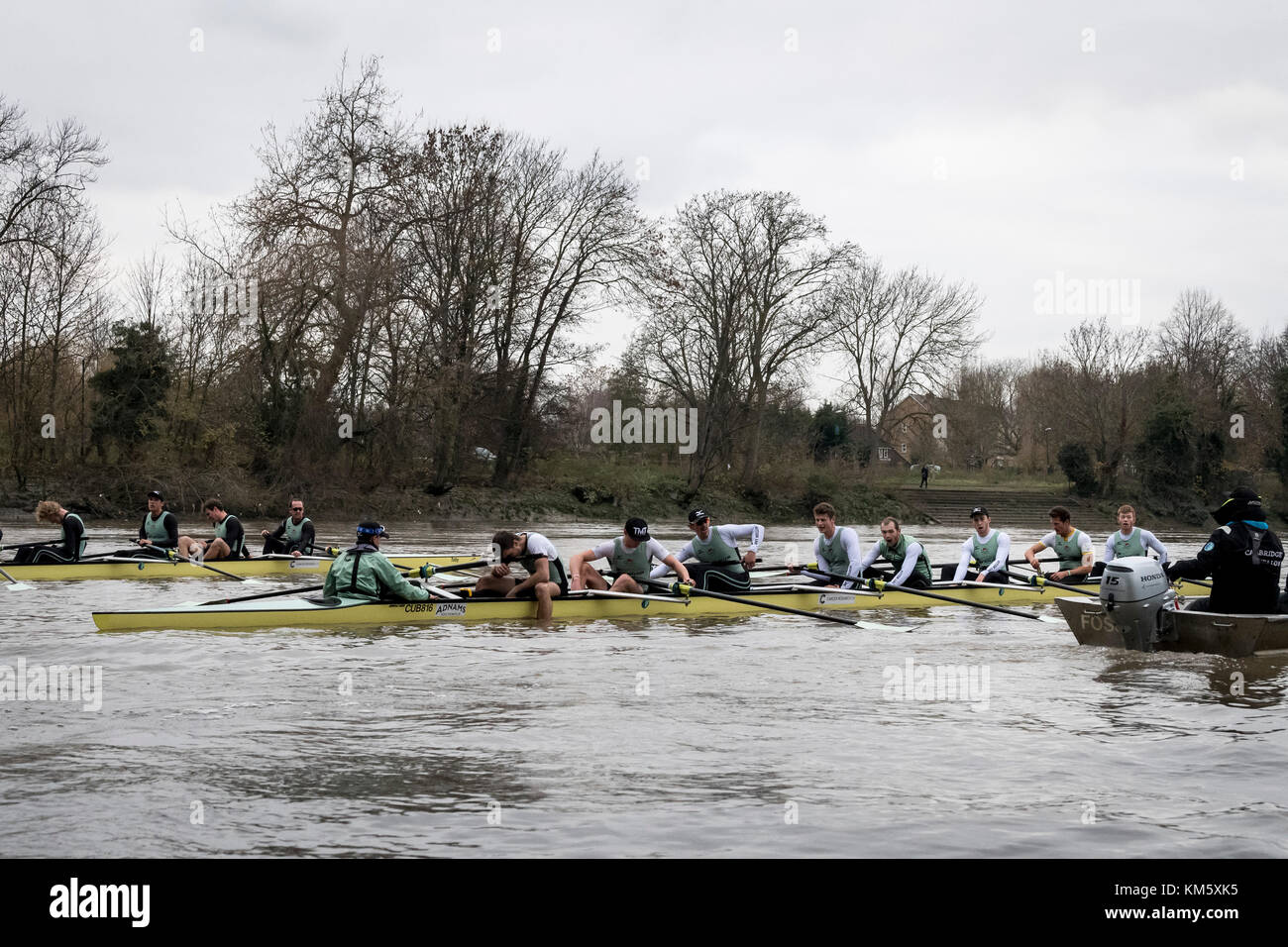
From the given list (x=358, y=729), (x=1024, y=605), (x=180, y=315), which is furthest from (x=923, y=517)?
(x=358, y=729)

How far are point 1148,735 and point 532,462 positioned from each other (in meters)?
35.7

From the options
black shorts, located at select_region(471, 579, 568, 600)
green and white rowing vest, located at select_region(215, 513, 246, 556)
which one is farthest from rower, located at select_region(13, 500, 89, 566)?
black shorts, located at select_region(471, 579, 568, 600)

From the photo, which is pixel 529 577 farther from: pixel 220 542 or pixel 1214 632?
pixel 220 542

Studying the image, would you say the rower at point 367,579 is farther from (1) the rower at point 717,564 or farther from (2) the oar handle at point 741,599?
(1) the rower at point 717,564

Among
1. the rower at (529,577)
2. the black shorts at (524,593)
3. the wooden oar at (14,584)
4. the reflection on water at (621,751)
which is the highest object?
the rower at (529,577)

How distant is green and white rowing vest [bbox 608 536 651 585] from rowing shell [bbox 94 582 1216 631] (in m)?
0.52

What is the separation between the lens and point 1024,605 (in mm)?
15641

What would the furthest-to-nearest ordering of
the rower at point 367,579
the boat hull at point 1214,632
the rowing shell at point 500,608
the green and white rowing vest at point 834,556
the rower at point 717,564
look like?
1. the green and white rowing vest at point 834,556
2. the rower at point 717,564
3. the rower at point 367,579
4. the rowing shell at point 500,608
5. the boat hull at point 1214,632

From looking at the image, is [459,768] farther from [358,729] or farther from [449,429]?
[449,429]

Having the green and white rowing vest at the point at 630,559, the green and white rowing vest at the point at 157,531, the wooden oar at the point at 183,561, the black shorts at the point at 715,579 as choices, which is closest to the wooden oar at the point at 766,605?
the green and white rowing vest at the point at 630,559

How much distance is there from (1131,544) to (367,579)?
362 inches

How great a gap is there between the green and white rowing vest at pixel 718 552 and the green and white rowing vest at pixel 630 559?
0.74 metres

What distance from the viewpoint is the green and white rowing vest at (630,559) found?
14047 mm

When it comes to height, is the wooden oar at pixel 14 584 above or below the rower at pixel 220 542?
below
